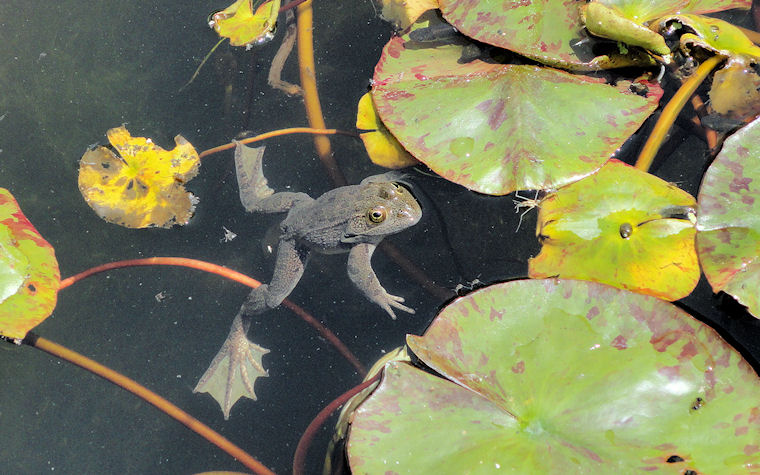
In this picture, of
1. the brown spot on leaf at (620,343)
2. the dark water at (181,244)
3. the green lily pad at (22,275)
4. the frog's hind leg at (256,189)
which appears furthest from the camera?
the frog's hind leg at (256,189)

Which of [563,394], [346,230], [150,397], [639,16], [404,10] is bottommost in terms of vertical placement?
[150,397]

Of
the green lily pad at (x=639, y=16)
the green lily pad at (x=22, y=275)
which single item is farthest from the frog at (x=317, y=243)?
the green lily pad at (x=639, y=16)

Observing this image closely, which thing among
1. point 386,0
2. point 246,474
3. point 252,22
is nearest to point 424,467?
point 246,474

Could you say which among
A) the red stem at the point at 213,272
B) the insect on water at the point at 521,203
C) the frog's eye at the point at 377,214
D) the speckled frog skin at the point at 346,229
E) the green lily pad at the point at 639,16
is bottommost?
the red stem at the point at 213,272

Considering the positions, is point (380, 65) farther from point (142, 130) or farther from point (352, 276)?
point (142, 130)

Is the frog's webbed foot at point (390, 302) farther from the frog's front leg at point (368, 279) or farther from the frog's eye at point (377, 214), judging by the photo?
the frog's eye at point (377, 214)

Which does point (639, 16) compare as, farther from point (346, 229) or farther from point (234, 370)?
point (234, 370)

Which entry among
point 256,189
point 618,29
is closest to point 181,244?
point 256,189
